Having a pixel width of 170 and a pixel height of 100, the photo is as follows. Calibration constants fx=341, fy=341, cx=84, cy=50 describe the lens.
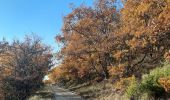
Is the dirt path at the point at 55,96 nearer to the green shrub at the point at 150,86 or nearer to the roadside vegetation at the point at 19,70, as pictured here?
the roadside vegetation at the point at 19,70

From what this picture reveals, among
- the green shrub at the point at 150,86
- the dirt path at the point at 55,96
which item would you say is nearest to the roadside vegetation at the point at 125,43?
the green shrub at the point at 150,86

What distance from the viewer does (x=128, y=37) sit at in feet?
92.3

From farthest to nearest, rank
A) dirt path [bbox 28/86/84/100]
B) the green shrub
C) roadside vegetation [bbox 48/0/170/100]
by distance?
dirt path [bbox 28/86/84/100]
roadside vegetation [bbox 48/0/170/100]
the green shrub

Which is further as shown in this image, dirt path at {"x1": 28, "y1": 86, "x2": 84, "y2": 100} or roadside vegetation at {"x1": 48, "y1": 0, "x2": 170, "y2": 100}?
dirt path at {"x1": 28, "y1": 86, "x2": 84, "y2": 100}

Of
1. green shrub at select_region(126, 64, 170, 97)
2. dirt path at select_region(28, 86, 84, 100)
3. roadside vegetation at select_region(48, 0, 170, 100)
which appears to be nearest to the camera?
green shrub at select_region(126, 64, 170, 97)

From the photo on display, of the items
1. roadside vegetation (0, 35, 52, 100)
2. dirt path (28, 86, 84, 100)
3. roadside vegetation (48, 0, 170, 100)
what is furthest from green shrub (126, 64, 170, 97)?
roadside vegetation (0, 35, 52, 100)

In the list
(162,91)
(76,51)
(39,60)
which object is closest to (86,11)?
(76,51)

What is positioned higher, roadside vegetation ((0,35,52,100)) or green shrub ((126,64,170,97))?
roadside vegetation ((0,35,52,100))

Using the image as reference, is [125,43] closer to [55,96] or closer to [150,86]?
[150,86]

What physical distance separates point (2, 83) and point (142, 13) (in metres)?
25.4

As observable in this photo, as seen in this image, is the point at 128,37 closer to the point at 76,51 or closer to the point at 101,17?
the point at 101,17

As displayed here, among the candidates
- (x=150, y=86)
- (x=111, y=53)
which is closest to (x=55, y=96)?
(x=111, y=53)

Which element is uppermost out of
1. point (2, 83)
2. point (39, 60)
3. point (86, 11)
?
point (86, 11)

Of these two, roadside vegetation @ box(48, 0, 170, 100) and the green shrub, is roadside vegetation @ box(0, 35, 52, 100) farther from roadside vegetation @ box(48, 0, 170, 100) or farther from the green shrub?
the green shrub
